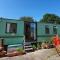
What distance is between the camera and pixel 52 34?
19672mm

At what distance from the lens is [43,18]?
46.9 metres

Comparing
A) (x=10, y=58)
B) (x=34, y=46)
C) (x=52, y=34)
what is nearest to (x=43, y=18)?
(x=52, y=34)

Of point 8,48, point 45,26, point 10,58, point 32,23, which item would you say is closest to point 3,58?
point 10,58

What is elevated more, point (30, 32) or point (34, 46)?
point (30, 32)

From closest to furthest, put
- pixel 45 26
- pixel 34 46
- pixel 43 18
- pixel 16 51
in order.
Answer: pixel 16 51
pixel 34 46
pixel 45 26
pixel 43 18

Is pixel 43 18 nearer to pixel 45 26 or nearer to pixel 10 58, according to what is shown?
pixel 45 26

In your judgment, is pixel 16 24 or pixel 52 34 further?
pixel 52 34

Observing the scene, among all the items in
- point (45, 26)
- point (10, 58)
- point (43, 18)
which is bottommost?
point (10, 58)

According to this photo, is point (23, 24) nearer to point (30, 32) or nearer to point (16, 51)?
point (30, 32)

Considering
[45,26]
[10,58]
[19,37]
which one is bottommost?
[10,58]

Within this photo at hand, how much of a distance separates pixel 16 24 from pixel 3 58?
4.11 m

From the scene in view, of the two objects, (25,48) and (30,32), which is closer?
(25,48)

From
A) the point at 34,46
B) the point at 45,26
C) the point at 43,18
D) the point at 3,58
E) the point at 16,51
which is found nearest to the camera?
the point at 3,58

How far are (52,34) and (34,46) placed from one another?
13.1 feet
